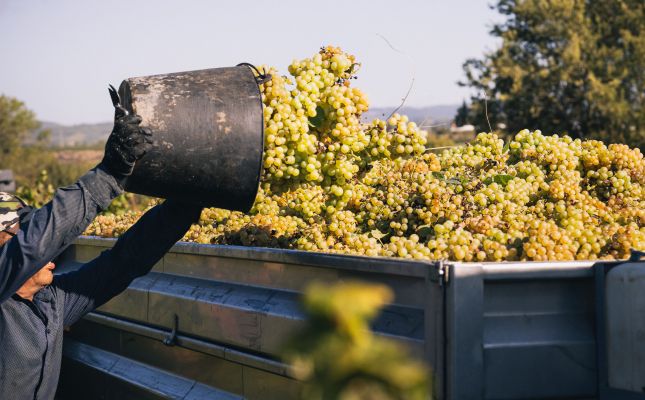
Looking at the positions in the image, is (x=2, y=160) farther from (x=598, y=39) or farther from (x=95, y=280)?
(x=95, y=280)

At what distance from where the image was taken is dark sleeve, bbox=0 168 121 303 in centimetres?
267

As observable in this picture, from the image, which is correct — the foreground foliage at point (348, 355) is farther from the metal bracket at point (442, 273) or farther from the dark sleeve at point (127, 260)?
the dark sleeve at point (127, 260)

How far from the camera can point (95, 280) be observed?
139 inches

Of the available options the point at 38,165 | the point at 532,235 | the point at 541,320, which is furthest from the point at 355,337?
the point at 38,165

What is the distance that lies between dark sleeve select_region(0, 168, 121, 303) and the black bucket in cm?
14

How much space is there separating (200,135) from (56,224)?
2.06 ft

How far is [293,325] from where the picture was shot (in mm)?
2898

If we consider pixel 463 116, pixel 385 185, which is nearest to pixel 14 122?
pixel 463 116

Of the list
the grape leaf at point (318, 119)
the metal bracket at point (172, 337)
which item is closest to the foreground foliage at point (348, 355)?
the metal bracket at point (172, 337)

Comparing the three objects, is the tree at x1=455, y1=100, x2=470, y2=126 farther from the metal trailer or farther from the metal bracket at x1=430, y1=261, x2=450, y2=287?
the metal bracket at x1=430, y1=261, x2=450, y2=287

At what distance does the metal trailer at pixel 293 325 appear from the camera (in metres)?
2.34

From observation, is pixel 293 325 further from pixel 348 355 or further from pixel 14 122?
pixel 14 122

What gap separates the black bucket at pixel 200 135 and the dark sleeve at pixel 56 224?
0.14 m

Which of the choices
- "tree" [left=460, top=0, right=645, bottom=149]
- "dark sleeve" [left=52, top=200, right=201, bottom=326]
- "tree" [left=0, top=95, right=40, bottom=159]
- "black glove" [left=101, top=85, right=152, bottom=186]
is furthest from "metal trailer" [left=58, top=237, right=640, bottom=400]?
"tree" [left=0, top=95, right=40, bottom=159]
